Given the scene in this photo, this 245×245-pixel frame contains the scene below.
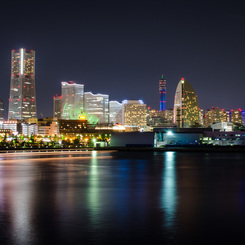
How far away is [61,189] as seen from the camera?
20.7m

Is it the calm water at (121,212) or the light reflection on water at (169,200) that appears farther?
the light reflection on water at (169,200)

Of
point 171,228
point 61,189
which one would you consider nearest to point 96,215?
point 171,228

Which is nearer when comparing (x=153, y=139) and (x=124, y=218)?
(x=124, y=218)

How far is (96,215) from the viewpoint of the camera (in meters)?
13.8

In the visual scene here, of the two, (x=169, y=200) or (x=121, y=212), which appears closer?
(x=121, y=212)

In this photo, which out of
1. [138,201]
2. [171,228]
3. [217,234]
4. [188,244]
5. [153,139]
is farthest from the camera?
[153,139]

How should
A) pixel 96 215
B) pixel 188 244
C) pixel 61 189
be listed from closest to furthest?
1. pixel 188 244
2. pixel 96 215
3. pixel 61 189

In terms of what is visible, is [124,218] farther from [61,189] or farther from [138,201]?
[61,189]

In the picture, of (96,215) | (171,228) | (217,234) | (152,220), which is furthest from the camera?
(96,215)

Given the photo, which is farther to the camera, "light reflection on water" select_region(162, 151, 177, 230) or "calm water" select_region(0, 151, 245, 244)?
"light reflection on water" select_region(162, 151, 177, 230)

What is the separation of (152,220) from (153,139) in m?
91.2

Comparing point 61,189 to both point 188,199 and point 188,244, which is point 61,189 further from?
point 188,244

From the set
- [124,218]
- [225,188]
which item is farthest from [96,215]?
[225,188]

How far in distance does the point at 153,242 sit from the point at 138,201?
21.9ft
